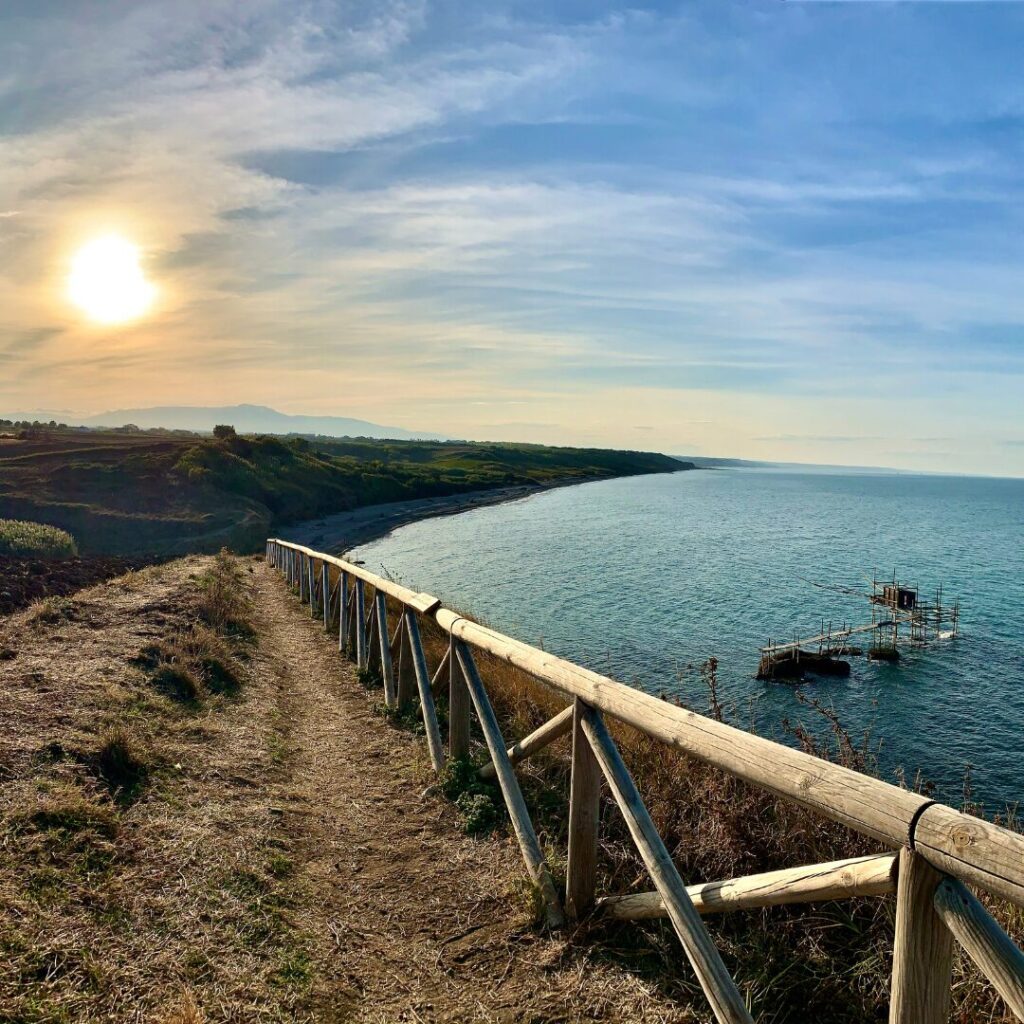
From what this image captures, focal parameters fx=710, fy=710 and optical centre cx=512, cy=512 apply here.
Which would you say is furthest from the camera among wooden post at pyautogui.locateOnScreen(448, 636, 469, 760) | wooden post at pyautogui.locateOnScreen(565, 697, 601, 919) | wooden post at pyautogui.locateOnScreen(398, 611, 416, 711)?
wooden post at pyautogui.locateOnScreen(398, 611, 416, 711)

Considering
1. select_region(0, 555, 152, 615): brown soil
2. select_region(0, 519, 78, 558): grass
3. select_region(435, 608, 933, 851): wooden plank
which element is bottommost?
select_region(0, 519, 78, 558): grass

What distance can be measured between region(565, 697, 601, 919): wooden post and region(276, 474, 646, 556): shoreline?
42573mm

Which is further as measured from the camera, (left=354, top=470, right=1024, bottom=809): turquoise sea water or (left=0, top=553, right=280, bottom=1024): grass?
(left=354, top=470, right=1024, bottom=809): turquoise sea water

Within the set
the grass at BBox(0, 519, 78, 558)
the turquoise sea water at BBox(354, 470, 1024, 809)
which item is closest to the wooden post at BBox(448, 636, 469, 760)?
the turquoise sea water at BBox(354, 470, 1024, 809)

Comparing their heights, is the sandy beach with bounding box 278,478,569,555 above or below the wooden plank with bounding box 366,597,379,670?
below

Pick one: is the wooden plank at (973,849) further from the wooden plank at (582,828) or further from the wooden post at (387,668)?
the wooden post at (387,668)

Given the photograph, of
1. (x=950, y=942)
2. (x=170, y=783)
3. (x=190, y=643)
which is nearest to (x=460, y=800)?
(x=170, y=783)

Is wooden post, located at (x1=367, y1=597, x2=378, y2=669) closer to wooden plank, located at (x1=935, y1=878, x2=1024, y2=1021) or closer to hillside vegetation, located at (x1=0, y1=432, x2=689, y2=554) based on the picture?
wooden plank, located at (x1=935, y1=878, x2=1024, y2=1021)

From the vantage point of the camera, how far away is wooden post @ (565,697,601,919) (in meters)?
4.50

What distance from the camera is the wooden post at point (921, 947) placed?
246 cm

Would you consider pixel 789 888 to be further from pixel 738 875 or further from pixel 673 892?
pixel 738 875

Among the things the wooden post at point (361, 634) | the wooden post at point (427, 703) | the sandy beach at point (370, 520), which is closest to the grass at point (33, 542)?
the sandy beach at point (370, 520)

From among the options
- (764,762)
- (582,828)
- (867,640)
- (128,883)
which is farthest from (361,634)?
(867,640)

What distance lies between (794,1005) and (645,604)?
1343 inches
